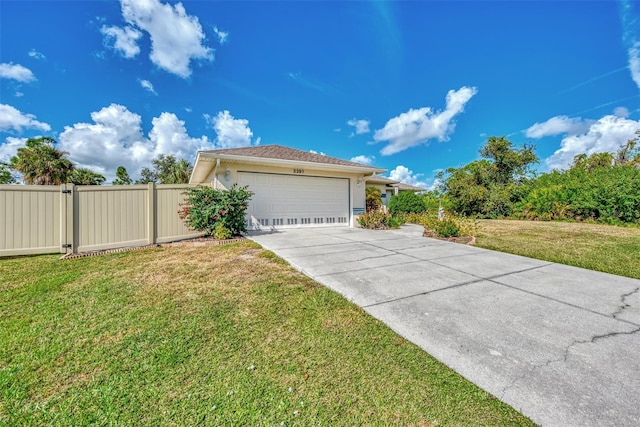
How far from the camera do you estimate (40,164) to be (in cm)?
1702

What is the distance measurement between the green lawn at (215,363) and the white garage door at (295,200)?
5.88 m

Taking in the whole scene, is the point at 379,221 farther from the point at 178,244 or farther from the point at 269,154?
the point at 178,244

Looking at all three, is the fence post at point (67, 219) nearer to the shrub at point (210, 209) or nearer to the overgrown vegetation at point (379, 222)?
the shrub at point (210, 209)

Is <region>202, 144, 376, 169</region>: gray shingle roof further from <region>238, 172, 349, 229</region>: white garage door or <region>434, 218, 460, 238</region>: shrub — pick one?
<region>434, 218, 460, 238</region>: shrub

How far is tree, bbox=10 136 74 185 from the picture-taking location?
16891mm

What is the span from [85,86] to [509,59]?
21.0 metres


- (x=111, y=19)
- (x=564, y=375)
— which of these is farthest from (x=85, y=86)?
(x=564, y=375)

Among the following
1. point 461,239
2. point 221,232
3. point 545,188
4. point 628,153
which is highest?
point 628,153

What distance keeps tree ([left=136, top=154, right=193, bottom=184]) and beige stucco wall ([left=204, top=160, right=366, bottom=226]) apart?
23.9 m

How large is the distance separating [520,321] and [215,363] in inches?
117

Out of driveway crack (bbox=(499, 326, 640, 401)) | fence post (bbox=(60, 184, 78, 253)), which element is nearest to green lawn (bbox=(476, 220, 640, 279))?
driveway crack (bbox=(499, 326, 640, 401))

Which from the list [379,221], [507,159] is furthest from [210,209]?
[507,159]

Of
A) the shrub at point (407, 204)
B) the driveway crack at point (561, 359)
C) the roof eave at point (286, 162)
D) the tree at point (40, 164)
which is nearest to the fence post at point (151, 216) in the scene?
the roof eave at point (286, 162)

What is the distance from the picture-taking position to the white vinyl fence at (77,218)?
540 centimetres
